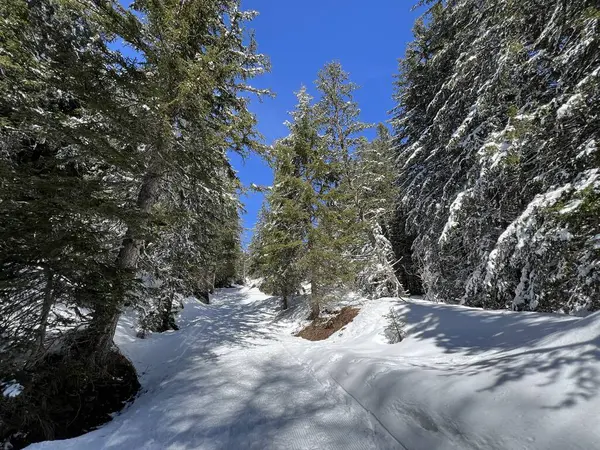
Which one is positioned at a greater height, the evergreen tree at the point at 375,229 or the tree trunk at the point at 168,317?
the evergreen tree at the point at 375,229

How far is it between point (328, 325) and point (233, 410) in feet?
22.6

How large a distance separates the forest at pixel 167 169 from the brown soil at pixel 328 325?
1.05 m

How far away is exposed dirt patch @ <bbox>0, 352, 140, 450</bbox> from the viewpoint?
14.4 feet

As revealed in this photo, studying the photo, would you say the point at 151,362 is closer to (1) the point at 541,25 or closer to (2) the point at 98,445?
(2) the point at 98,445

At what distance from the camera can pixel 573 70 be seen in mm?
6555

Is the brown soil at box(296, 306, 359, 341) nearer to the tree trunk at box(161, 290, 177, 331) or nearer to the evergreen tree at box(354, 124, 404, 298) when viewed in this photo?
the evergreen tree at box(354, 124, 404, 298)

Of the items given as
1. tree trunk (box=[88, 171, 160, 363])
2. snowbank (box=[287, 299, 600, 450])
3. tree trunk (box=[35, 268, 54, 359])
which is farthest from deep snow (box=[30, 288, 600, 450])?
tree trunk (box=[35, 268, 54, 359])

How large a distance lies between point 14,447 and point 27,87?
5.77 m

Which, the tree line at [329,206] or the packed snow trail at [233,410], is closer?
the packed snow trail at [233,410]

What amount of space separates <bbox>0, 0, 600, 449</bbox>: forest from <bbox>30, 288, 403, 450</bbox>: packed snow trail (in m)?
1.02

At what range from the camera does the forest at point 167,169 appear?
471cm

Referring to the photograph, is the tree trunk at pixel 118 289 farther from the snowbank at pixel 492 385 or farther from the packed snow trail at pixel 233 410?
the snowbank at pixel 492 385

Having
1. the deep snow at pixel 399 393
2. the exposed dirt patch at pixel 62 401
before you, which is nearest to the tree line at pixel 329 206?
the deep snow at pixel 399 393

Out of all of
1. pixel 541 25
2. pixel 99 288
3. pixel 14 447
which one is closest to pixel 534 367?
pixel 99 288
